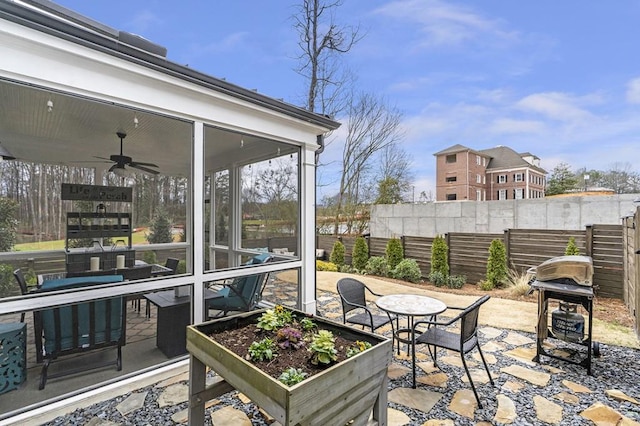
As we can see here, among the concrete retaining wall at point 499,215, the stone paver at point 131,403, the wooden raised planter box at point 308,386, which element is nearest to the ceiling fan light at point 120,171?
the stone paver at point 131,403

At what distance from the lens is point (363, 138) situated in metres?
Result: 12.6

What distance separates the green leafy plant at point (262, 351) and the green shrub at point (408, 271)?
6.44m

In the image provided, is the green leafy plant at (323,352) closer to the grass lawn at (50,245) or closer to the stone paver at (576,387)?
the stone paver at (576,387)

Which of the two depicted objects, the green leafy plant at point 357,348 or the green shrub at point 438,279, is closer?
the green leafy plant at point 357,348

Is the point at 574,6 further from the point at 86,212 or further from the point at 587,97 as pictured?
the point at 587,97

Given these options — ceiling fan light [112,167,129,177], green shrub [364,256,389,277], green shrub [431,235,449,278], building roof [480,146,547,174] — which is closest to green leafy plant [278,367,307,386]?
ceiling fan light [112,167,129,177]

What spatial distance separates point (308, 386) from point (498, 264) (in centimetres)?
647

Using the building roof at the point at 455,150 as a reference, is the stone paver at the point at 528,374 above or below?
below

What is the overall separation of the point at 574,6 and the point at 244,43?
7877mm

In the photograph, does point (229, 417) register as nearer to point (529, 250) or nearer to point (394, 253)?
point (394, 253)

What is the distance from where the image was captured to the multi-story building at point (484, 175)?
23750mm

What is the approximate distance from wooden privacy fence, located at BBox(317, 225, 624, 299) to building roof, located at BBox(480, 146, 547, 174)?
22.4 meters

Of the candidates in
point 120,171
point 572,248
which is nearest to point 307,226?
point 120,171

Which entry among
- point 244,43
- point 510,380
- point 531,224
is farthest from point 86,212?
point 531,224
